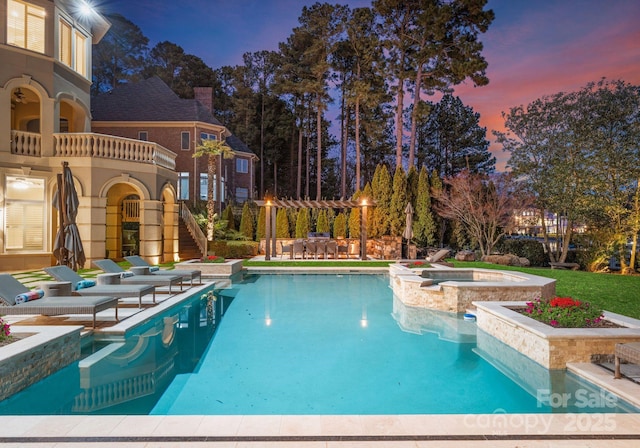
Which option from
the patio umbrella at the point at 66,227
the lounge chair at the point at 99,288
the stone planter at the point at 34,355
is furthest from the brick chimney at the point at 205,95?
the stone planter at the point at 34,355

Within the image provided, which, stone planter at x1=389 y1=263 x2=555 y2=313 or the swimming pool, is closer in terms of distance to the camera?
the swimming pool

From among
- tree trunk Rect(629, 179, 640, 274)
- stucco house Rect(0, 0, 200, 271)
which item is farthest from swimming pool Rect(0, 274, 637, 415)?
tree trunk Rect(629, 179, 640, 274)

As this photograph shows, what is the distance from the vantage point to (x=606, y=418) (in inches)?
145

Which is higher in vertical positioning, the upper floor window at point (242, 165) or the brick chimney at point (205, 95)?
the brick chimney at point (205, 95)

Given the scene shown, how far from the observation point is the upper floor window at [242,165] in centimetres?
3331

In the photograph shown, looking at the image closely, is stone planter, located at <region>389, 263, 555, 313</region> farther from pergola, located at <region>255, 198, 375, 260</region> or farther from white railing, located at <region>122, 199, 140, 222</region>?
white railing, located at <region>122, 199, 140, 222</region>

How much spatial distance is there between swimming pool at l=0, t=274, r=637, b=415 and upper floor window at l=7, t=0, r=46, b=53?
46.1ft

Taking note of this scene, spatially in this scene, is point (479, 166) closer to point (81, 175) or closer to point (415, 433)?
point (81, 175)

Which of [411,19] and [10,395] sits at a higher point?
[411,19]

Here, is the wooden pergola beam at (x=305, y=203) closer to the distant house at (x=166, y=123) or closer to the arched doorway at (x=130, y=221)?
the arched doorway at (x=130, y=221)

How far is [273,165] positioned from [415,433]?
41.7 meters

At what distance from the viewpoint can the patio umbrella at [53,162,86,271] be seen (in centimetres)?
1143

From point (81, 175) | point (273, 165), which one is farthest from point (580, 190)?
point (273, 165)

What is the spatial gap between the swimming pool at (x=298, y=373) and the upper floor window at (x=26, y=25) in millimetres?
14058
